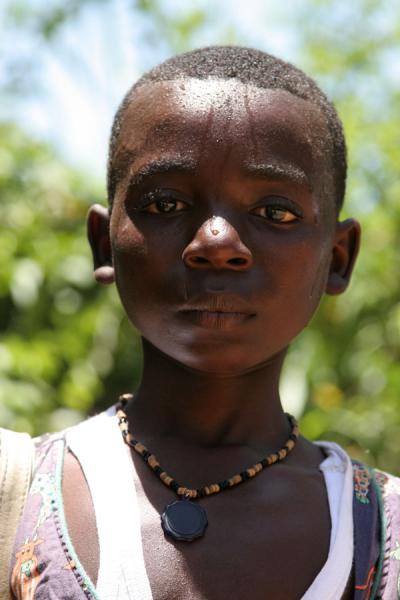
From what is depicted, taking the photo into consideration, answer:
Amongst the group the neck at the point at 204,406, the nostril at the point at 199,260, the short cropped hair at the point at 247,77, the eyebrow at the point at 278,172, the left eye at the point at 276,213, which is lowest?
the neck at the point at 204,406

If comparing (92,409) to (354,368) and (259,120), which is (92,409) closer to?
(354,368)

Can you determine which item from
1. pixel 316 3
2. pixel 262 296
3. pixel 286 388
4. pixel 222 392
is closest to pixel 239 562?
pixel 222 392

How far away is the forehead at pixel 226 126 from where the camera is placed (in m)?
1.85

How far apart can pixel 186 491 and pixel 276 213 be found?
548mm

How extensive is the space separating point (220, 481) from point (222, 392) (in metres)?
0.18

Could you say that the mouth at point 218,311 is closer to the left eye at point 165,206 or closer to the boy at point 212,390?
the boy at point 212,390

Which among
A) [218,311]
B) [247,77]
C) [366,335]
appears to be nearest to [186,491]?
[218,311]

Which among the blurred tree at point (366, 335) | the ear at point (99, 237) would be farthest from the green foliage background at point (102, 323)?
the ear at point (99, 237)

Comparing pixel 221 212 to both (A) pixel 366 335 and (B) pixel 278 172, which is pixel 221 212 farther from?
(A) pixel 366 335

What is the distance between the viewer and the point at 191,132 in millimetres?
1862

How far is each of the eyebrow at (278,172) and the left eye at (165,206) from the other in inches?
5.5

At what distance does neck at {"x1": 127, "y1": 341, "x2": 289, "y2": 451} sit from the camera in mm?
1994

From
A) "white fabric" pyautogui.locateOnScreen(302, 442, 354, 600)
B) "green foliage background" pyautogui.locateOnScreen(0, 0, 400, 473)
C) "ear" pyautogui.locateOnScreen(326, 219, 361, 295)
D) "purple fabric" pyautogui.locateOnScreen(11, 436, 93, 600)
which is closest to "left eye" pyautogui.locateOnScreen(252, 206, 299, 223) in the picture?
"ear" pyautogui.locateOnScreen(326, 219, 361, 295)

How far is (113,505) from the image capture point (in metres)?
1.84
